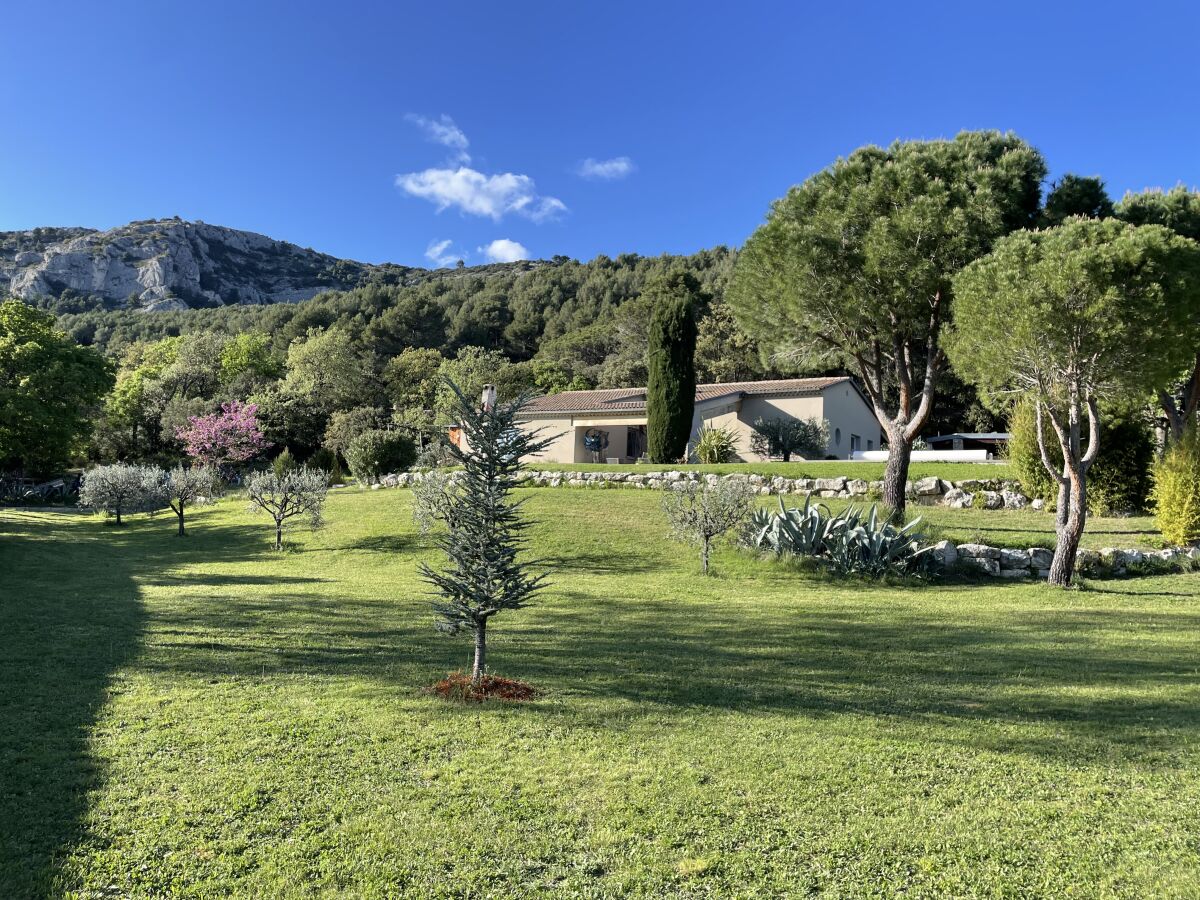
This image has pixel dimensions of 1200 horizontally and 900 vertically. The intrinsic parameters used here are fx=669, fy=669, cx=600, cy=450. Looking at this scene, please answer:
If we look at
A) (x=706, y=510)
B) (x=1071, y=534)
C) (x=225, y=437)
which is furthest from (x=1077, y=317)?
(x=225, y=437)

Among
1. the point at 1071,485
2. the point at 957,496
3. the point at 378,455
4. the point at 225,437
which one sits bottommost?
the point at 957,496

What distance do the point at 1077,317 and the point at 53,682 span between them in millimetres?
12597

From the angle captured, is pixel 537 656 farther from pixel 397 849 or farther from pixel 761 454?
pixel 761 454

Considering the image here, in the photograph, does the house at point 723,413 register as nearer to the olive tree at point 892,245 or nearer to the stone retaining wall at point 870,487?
the stone retaining wall at point 870,487

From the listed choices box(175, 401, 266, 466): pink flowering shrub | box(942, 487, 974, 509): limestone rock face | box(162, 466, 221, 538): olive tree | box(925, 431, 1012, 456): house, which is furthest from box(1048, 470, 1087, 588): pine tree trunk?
box(175, 401, 266, 466): pink flowering shrub

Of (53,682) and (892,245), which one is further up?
(892,245)

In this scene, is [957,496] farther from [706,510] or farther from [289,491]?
[289,491]

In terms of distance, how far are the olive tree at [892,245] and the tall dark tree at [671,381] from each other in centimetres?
982

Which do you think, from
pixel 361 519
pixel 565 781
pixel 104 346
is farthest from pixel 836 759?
pixel 104 346

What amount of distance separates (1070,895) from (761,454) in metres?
25.3

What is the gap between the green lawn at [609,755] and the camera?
112 inches

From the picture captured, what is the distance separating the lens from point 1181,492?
39.7 ft

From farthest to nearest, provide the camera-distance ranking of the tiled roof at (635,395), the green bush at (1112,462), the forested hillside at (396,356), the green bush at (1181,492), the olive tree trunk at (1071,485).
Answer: the forested hillside at (396,356)
the tiled roof at (635,395)
the green bush at (1112,462)
the green bush at (1181,492)
the olive tree trunk at (1071,485)

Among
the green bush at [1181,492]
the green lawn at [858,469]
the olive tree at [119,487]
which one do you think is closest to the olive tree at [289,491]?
the green lawn at [858,469]
